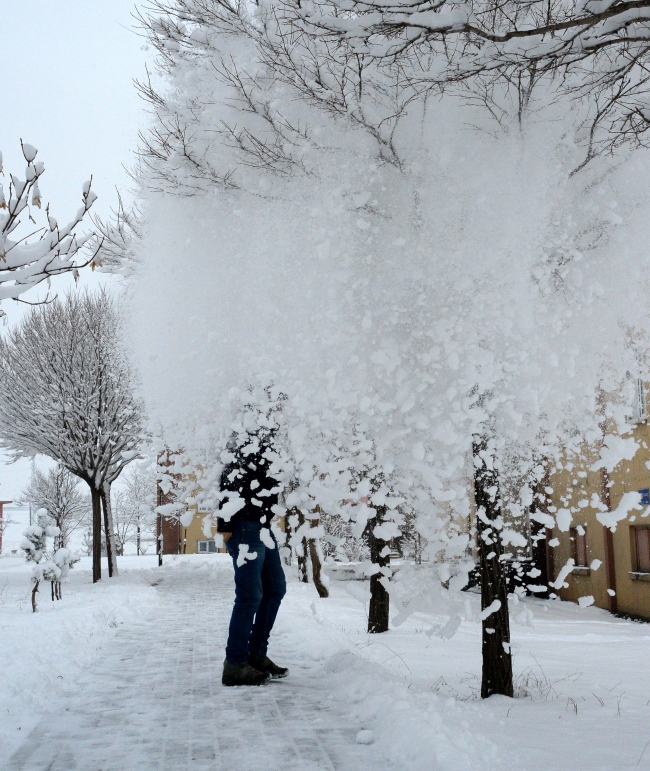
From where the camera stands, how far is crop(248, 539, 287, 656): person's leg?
4.30 meters

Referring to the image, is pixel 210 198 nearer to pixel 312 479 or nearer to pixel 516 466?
pixel 312 479

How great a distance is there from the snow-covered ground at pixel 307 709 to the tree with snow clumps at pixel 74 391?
11.4 meters

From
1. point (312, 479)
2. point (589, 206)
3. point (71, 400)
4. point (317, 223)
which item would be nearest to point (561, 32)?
point (589, 206)

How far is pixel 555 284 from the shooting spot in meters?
3.78

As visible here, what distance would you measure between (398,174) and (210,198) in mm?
1237

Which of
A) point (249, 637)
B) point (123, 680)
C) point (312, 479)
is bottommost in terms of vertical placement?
point (123, 680)

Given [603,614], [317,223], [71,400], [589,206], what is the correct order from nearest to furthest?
[589,206] → [317,223] → [603,614] → [71,400]

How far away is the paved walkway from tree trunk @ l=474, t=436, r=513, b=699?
1041 millimetres

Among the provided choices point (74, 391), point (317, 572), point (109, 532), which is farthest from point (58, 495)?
point (317, 572)

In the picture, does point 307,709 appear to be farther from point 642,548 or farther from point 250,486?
point 642,548

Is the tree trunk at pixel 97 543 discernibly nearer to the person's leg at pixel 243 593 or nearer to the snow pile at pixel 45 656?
the snow pile at pixel 45 656

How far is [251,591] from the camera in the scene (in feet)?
13.5

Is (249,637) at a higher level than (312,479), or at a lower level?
lower

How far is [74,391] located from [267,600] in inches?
558
